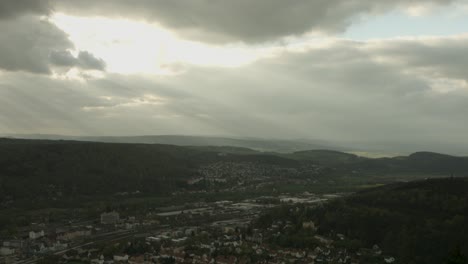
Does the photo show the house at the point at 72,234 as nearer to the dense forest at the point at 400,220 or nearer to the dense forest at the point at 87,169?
the dense forest at the point at 400,220

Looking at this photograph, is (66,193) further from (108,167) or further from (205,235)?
(205,235)

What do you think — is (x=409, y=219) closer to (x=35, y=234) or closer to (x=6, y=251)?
(x=35, y=234)

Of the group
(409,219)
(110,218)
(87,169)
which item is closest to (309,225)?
(409,219)

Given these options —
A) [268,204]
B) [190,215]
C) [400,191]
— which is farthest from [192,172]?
[400,191]

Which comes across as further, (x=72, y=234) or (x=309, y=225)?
(x=72, y=234)

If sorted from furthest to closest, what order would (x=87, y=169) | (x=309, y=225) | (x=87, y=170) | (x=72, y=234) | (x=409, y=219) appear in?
(x=87, y=169)
(x=87, y=170)
(x=72, y=234)
(x=309, y=225)
(x=409, y=219)

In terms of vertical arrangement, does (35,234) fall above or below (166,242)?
Answer: below
